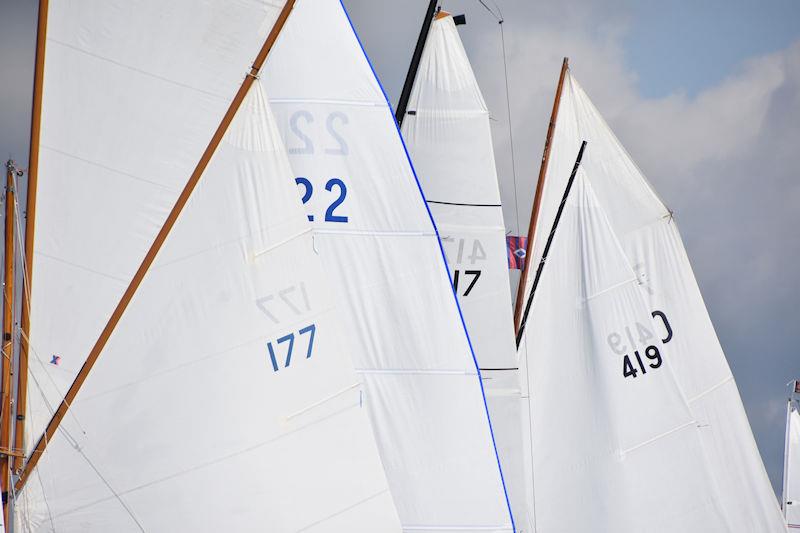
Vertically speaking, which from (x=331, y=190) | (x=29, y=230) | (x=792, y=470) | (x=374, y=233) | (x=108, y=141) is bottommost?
(x=792, y=470)

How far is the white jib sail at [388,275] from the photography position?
1842 cm

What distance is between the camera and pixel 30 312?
50.3 feet

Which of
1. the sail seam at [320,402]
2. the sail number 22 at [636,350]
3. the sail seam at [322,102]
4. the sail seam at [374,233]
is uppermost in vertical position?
the sail seam at [322,102]

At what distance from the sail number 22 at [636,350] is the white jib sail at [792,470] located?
20498 millimetres

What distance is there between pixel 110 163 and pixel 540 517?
35.3ft

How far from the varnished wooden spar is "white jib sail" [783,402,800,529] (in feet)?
100

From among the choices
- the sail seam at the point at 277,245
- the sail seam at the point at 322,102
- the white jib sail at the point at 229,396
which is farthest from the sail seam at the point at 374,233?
the sail seam at the point at 277,245

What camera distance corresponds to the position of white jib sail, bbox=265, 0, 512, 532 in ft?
60.4

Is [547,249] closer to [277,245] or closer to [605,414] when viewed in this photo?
[605,414]

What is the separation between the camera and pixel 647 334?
77.7 ft

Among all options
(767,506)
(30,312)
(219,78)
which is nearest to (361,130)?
(219,78)

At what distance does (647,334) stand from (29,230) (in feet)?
39.3

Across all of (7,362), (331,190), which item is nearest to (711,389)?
(331,190)

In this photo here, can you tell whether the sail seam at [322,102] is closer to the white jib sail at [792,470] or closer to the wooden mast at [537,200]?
the wooden mast at [537,200]
